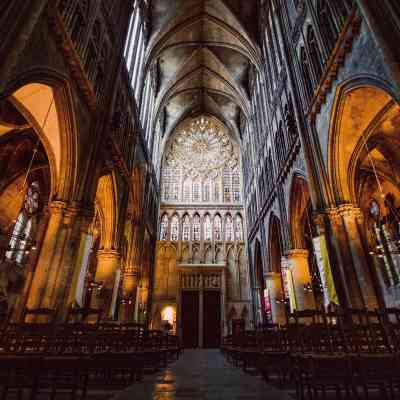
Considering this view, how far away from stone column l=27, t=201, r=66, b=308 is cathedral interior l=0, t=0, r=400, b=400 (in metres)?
0.05

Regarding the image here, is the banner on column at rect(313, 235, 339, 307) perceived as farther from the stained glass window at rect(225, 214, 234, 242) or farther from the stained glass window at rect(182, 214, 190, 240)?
the stained glass window at rect(182, 214, 190, 240)

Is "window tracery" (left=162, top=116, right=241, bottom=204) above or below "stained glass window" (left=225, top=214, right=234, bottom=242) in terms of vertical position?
above

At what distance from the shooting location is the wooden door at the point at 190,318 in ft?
76.0

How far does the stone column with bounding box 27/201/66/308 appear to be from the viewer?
8.08 m

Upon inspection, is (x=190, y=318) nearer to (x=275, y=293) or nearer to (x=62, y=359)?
(x=275, y=293)

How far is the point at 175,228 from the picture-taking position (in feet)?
87.4

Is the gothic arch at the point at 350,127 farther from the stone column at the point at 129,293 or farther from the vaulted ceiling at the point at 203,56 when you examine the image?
the vaulted ceiling at the point at 203,56

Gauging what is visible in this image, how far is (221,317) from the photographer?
23422mm

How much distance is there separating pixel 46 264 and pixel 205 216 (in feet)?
62.9

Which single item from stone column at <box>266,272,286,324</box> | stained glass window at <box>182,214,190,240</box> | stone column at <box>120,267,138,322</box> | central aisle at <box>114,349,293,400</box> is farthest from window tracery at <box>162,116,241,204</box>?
central aisle at <box>114,349,293,400</box>

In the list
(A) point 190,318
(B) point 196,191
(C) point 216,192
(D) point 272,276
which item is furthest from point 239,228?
(A) point 190,318

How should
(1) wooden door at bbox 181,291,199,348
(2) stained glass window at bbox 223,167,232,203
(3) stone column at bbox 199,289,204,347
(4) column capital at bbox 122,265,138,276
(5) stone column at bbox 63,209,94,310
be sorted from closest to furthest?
1. (5) stone column at bbox 63,209,94,310
2. (4) column capital at bbox 122,265,138,276
3. (3) stone column at bbox 199,289,204,347
4. (1) wooden door at bbox 181,291,199,348
5. (2) stained glass window at bbox 223,167,232,203

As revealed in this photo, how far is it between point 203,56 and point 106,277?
21749 millimetres

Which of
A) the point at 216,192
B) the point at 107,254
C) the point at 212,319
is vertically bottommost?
the point at 212,319
